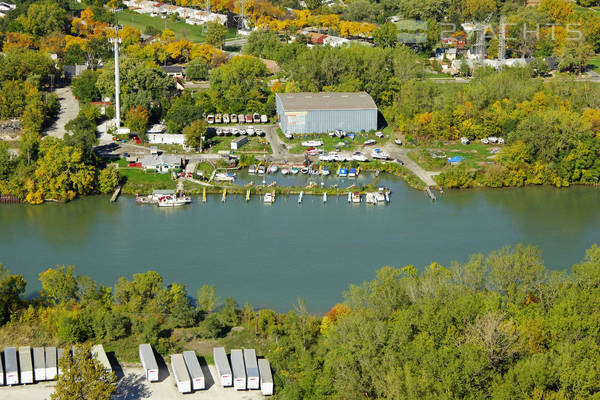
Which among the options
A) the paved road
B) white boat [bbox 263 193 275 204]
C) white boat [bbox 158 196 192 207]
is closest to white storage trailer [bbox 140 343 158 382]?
white boat [bbox 158 196 192 207]

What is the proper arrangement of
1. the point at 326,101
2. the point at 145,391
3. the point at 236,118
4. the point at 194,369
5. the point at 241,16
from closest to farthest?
the point at 145,391, the point at 194,369, the point at 326,101, the point at 236,118, the point at 241,16

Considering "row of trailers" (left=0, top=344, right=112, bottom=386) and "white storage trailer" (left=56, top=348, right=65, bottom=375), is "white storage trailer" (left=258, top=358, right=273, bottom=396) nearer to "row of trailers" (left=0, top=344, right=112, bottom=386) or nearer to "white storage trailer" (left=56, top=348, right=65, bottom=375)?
"row of trailers" (left=0, top=344, right=112, bottom=386)

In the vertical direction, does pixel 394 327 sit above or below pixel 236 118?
below

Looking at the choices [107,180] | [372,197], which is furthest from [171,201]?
[372,197]

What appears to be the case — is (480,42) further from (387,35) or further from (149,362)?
(149,362)

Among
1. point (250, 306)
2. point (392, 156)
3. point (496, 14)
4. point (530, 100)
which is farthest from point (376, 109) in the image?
point (496, 14)

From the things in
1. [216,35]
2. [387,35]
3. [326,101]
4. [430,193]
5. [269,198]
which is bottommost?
[269,198]

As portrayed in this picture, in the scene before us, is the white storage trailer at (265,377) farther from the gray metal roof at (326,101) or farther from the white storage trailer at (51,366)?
the gray metal roof at (326,101)

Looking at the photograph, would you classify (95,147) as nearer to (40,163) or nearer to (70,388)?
(40,163)
